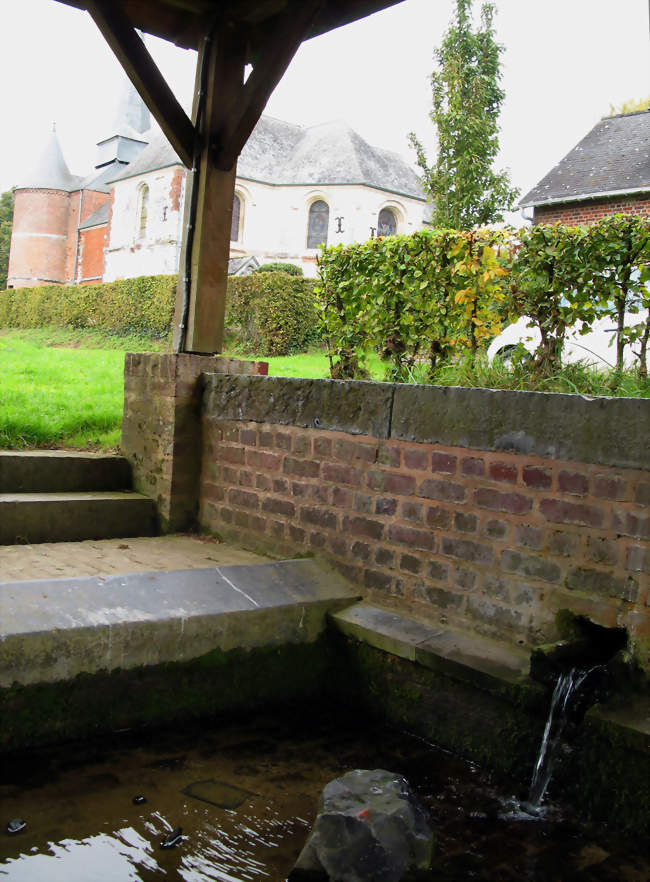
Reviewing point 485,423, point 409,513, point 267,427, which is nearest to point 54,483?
point 267,427

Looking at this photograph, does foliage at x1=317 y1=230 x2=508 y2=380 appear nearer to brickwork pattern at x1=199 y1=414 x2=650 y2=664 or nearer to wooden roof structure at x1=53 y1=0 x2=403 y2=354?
wooden roof structure at x1=53 y1=0 x2=403 y2=354

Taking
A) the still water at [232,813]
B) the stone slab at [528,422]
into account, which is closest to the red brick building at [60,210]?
the stone slab at [528,422]

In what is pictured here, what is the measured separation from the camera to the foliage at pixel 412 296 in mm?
4691

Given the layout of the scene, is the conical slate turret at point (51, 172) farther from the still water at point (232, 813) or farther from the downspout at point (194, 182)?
the still water at point (232, 813)

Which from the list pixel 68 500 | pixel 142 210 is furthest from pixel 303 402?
pixel 142 210

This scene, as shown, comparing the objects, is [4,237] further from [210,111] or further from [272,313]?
[210,111]

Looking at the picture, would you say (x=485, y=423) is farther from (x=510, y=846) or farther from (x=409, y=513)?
(x=510, y=846)

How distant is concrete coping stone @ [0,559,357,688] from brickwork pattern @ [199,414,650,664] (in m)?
0.37

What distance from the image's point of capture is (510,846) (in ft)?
8.57

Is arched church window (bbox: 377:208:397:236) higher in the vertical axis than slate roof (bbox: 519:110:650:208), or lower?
higher

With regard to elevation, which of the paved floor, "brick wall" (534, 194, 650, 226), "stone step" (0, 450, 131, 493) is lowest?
the paved floor

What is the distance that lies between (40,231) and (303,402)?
4761 cm

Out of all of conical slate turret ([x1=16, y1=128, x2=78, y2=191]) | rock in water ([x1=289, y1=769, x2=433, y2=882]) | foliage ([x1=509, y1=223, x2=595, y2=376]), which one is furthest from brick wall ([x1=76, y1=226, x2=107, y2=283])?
rock in water ([x1=289, y1=769, x2=433, y2=882])

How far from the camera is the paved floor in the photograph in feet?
12.8
